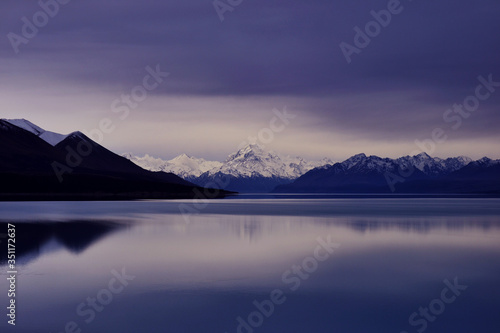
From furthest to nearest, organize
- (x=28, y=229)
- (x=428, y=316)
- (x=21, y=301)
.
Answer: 1. (x=28, y=229)
2. (x=21, y=301)
3. (x=428, y=316)

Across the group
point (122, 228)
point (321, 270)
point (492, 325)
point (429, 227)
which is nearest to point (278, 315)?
point (492, 325)

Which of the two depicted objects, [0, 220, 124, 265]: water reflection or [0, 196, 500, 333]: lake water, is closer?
[0, 196, 500, 333]: lake water

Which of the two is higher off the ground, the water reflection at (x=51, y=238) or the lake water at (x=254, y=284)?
the water reflection at (x=51, y=238)

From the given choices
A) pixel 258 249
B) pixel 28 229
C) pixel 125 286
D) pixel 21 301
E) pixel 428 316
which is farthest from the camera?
pixel 28 229

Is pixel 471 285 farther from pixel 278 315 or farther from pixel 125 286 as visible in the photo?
pixel 125 286

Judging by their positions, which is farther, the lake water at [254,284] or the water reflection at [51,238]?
the water reflection at [51,238]

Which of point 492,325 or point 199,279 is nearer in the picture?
point 492,325

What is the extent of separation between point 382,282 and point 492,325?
7.78 m

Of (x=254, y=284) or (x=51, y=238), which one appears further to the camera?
(x=51, y=238)

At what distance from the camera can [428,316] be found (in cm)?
1938

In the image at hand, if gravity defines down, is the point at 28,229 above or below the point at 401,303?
above

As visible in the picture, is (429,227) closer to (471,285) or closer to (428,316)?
(471,285)

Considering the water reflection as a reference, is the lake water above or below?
below

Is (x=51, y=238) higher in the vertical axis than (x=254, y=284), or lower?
higher
